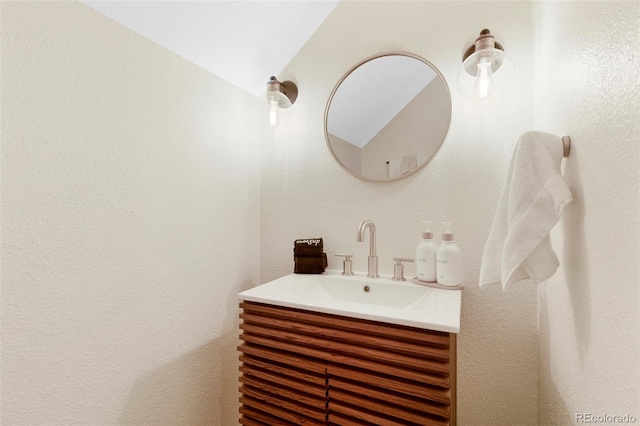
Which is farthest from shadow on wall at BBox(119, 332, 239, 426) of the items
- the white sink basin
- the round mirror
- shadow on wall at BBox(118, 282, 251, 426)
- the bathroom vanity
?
the round mirror

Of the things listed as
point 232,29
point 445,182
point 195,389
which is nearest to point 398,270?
point 445,182

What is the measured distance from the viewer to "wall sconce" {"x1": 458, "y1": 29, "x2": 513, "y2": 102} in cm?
96

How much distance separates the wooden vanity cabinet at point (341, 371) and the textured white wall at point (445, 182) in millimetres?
434

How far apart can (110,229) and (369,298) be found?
0.93 metres

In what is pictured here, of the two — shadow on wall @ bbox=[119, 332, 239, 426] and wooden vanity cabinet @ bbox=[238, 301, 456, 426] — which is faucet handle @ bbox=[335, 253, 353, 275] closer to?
wooden vanity cabinet @ bbox=[238, 301, 456, 426]

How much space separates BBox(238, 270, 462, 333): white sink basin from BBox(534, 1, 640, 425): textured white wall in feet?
0.81

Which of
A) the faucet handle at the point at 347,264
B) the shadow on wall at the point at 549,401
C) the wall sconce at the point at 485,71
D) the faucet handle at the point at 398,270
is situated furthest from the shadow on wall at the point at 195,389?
the wall sconce at the point at 485,71

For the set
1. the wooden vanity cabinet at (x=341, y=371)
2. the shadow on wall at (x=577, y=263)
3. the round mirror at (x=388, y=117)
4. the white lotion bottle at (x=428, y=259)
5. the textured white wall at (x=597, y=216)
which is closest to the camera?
the textured white wall at (x=597, y=216)

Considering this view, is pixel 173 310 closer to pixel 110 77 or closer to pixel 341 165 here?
pixel 110 77

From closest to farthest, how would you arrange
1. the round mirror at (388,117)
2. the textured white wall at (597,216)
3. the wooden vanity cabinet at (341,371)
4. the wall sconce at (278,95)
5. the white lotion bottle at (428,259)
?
the textured white wall at (597,216), the wooden vanity cabinet at (341,371), the white lotion bottle at (428,259), the round mirror at (388,117), the wall sconce at (278,95)

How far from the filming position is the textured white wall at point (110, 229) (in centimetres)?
70

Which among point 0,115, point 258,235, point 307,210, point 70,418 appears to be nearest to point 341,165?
point 307,210

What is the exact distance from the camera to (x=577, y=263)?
627 mm

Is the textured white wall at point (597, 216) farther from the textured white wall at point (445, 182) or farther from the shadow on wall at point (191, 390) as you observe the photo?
the shadow on wall at point (191, 390)
